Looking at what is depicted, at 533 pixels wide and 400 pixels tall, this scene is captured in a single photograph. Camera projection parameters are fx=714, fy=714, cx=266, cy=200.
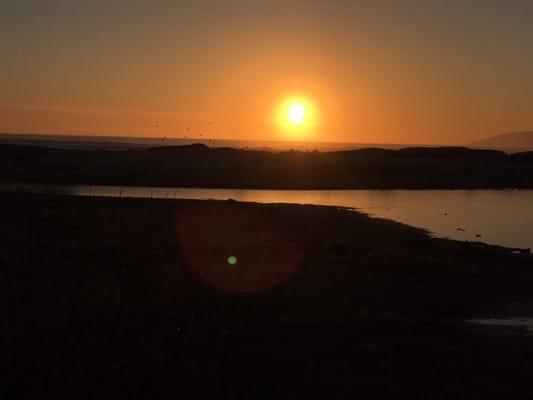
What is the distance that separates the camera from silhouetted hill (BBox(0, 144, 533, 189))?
48.8 meters

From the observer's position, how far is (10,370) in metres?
5.59

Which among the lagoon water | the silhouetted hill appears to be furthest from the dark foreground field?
the silhouetted hill

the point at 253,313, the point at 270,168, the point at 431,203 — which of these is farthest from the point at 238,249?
the point at 270,168

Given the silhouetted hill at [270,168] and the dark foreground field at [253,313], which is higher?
the silhouetted hill at [270,168]

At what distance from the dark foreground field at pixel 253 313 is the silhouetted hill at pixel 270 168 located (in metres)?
26.0

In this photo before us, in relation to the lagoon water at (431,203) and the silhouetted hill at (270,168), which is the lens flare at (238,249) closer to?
the lagoon water at (431,203)

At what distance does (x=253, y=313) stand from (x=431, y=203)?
2791 cm

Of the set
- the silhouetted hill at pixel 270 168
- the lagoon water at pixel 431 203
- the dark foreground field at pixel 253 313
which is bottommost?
the dark foreground field at pixel 253 313

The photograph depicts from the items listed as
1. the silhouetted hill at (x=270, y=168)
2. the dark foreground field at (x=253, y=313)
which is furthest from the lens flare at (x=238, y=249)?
the silhouetted hill at (x=270, y=168)

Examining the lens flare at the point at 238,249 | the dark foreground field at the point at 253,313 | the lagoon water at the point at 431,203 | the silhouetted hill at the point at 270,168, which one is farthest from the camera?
the silhouetted hill at the point at 270,168

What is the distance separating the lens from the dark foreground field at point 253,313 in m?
6.18

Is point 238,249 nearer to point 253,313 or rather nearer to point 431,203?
point 253,313

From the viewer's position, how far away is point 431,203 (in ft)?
121

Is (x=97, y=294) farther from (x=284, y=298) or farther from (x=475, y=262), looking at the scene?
(x=475, y=262)
